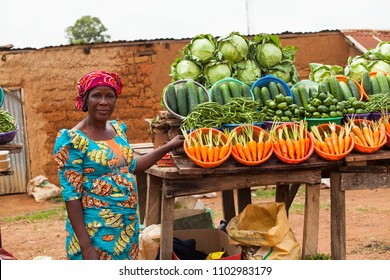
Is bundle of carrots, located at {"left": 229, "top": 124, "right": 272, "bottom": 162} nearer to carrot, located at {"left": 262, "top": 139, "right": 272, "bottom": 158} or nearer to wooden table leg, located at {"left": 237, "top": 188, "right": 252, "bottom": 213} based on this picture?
carrot, located at {"left": 262, "top": 139, "right": 272, "bottom": 158}

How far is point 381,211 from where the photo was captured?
9.07 metres

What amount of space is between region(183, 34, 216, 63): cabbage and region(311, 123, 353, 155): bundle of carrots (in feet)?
4.73

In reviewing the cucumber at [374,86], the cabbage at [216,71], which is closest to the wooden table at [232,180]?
the cucumber at [374,86]

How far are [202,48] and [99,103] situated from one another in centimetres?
213

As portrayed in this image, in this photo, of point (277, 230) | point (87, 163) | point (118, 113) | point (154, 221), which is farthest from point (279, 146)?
point (118, 113)

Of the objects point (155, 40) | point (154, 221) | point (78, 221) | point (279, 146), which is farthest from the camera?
point (155, 40)

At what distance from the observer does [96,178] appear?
3.40 m

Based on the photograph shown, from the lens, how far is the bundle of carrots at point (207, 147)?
12.9 feet

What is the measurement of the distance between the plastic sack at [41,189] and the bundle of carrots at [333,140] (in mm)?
7534

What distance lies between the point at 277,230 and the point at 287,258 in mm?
220

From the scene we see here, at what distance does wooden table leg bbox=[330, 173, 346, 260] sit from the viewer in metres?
4.37

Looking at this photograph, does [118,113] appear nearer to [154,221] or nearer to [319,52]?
[319,52]

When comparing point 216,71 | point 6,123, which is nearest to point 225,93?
point 216,71

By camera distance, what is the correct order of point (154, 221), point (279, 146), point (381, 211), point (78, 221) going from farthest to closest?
point (381, 211) → point (154, 221) → point (279, 146) → point (78, 221)
